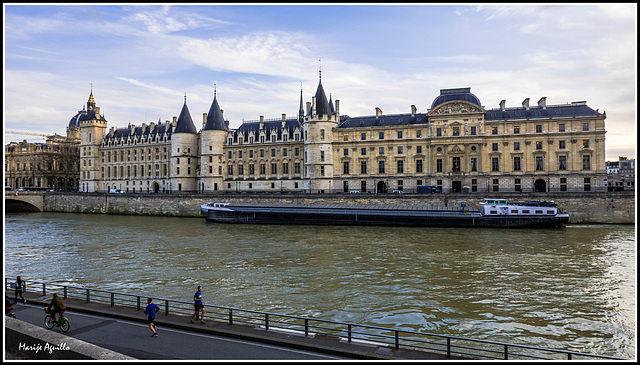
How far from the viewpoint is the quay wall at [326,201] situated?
47.4m

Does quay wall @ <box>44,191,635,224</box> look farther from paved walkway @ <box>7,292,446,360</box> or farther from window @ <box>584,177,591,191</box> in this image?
paved walkway @ <box>7,292,446,360</box>

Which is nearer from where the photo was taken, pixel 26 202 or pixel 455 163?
pixel 455 163

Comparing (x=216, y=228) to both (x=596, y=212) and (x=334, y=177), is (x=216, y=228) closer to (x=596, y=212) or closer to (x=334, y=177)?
(x=334, y=177)

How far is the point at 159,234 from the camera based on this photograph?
43.1 meters

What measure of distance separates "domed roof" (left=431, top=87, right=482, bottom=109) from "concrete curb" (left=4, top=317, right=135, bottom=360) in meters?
61.7

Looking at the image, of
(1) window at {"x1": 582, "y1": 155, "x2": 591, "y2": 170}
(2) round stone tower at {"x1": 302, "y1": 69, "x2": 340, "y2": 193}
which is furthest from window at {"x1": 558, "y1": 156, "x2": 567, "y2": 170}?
(2) round stone tower at {"x1": 302, "y1": 69, "x2": 340, "y2": 193}

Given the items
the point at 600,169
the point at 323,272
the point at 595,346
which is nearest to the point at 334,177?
the point at 600,169

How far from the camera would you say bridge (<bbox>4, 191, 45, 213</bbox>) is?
75.9 m

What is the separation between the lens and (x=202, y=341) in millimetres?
11555

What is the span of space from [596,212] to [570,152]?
13.2 m

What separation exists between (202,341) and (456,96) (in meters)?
60.5

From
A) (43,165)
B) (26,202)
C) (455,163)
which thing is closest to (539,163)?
(455,163)

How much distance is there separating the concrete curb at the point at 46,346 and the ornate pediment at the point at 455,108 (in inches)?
2389

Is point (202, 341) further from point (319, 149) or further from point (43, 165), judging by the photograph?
point (43, 165)
